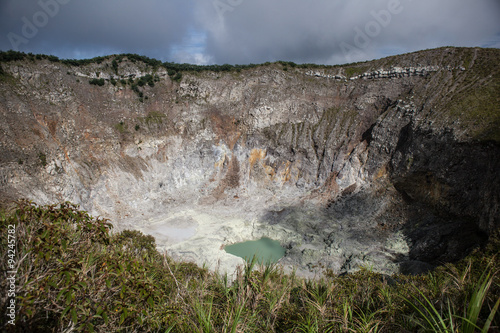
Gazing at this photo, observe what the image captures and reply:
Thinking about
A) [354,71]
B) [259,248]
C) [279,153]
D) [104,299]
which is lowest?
[259,248]

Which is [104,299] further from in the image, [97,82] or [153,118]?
[97,82]

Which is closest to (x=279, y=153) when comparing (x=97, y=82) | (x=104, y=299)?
(x=97, y=82)

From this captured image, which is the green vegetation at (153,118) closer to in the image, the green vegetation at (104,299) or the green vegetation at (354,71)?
the green vegetation at (354,71)

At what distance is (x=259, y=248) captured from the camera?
92.1ft

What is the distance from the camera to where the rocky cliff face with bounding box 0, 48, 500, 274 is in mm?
25297

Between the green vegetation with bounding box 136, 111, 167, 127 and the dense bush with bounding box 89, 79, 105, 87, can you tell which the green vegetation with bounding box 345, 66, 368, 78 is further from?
the dense bush with bounding box 89, 79, 105, 87

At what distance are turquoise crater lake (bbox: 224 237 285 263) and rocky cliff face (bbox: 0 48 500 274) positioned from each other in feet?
3.17

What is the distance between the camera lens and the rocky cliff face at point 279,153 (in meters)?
25.3

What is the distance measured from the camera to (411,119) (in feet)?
109

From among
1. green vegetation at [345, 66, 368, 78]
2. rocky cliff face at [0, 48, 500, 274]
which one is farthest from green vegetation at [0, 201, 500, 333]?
green vegetation at [345, 66, 368, 78]

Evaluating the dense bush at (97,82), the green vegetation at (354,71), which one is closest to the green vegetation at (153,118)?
the dense bush at (97,82)

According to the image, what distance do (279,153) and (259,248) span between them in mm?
15046

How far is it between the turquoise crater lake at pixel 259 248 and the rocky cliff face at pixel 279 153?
0.97m

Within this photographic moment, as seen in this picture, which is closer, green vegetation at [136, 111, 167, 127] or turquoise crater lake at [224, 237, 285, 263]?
turquoise crater lake at [224, 237, 285, 263]
